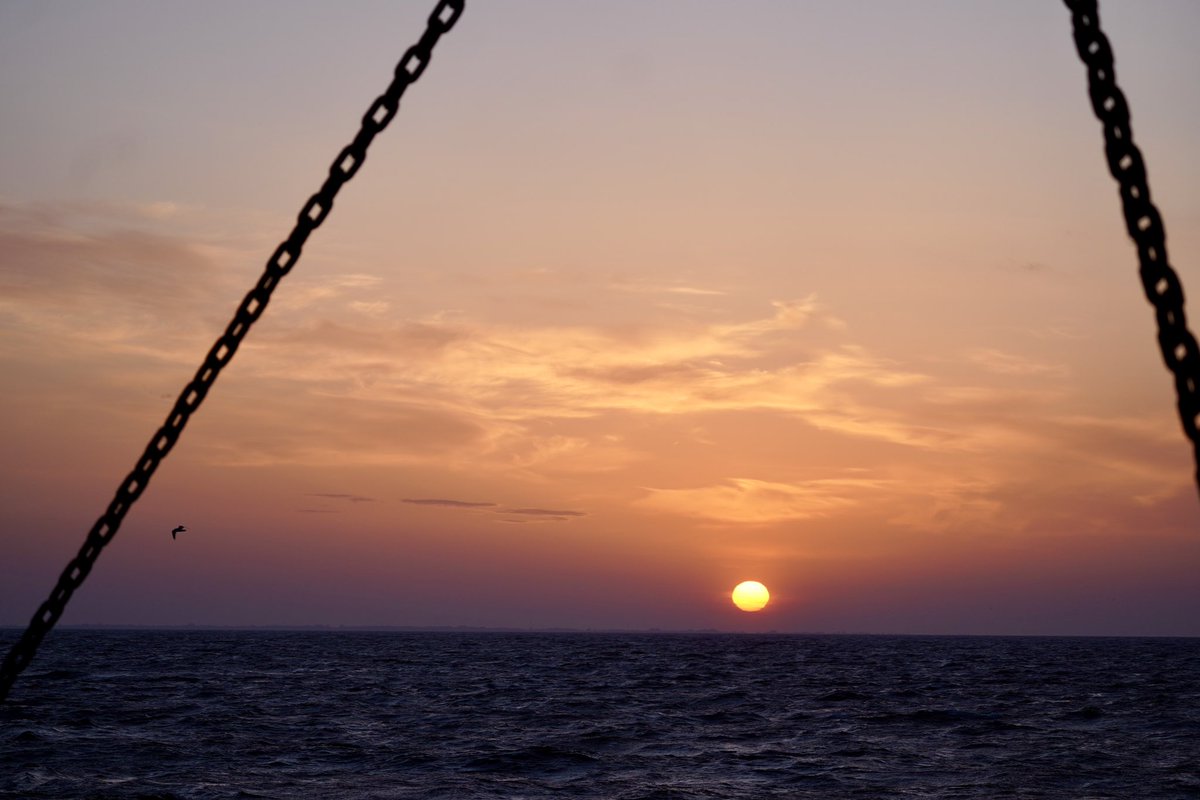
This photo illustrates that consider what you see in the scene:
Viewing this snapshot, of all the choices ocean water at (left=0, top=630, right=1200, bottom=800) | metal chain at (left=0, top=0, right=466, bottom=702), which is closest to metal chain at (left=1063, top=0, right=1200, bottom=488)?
metal chain at (left=0, top=0, right=466, bottom=702)

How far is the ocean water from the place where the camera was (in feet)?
112

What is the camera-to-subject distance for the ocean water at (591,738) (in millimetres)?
34250

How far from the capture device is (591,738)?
44.8 m

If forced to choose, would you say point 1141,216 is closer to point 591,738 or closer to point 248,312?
point 248,312

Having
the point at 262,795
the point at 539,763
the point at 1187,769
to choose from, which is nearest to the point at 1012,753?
the point at 1187,769

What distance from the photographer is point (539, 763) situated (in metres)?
38.5

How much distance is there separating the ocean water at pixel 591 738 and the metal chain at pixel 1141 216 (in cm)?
3069

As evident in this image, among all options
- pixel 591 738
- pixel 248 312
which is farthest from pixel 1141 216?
pixel 591 738

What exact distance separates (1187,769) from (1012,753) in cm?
582

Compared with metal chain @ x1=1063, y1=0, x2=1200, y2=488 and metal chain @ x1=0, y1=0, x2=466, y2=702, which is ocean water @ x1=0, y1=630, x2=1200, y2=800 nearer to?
metal chain @ x1=0, y1=0, x2=466, y2=702

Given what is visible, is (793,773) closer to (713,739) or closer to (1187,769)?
(713,739)

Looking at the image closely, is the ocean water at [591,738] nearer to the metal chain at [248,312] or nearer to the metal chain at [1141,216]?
the metal chain at [248,312]

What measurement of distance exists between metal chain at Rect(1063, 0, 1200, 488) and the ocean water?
3069 cm

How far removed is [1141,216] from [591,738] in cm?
4312
